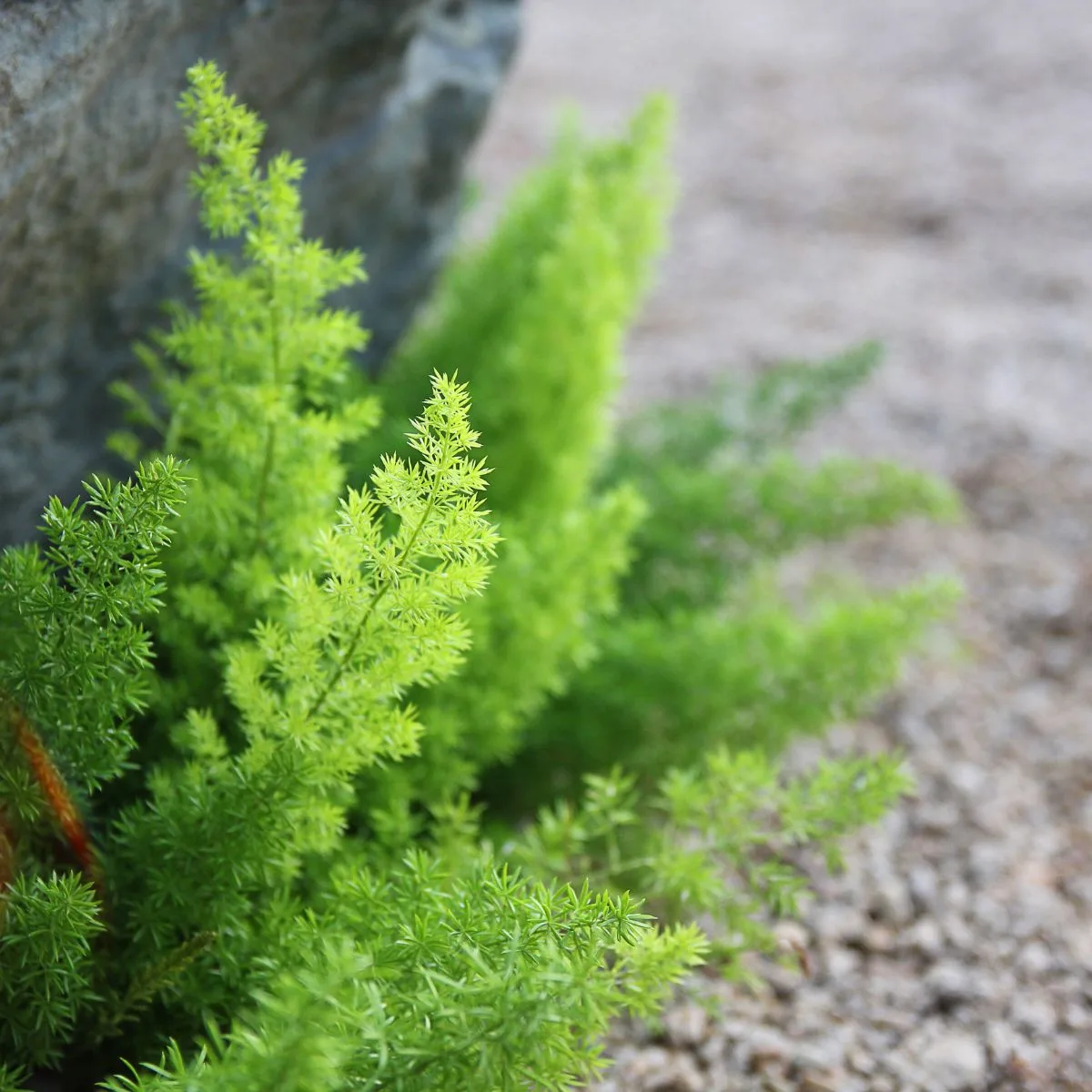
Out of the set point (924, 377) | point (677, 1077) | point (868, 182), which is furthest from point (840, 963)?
point (868, 182)

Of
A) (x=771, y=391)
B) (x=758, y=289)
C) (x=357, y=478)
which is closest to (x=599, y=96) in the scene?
(x=758, y=289)

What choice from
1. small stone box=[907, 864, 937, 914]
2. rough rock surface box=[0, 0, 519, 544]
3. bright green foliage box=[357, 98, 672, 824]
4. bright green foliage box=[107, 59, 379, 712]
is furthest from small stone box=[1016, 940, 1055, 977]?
rough rock surface box=[0, 0, 519, 544]

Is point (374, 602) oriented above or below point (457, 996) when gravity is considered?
above

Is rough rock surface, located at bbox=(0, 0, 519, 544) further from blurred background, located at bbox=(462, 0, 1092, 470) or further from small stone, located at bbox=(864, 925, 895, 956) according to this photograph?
small stone, located at bbox=(864, 925, 895, 956)

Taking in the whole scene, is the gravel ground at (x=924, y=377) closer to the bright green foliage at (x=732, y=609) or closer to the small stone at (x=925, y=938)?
the small stone at (x=925, y=938)

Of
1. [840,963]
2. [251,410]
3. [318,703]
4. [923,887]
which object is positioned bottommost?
[923,887]

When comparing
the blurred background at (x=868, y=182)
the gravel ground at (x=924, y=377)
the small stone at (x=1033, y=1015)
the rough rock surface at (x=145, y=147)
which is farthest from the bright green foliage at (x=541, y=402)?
the blurred background at (x=868, y=182)

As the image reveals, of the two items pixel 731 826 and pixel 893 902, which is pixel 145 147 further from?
pixel 893 902
